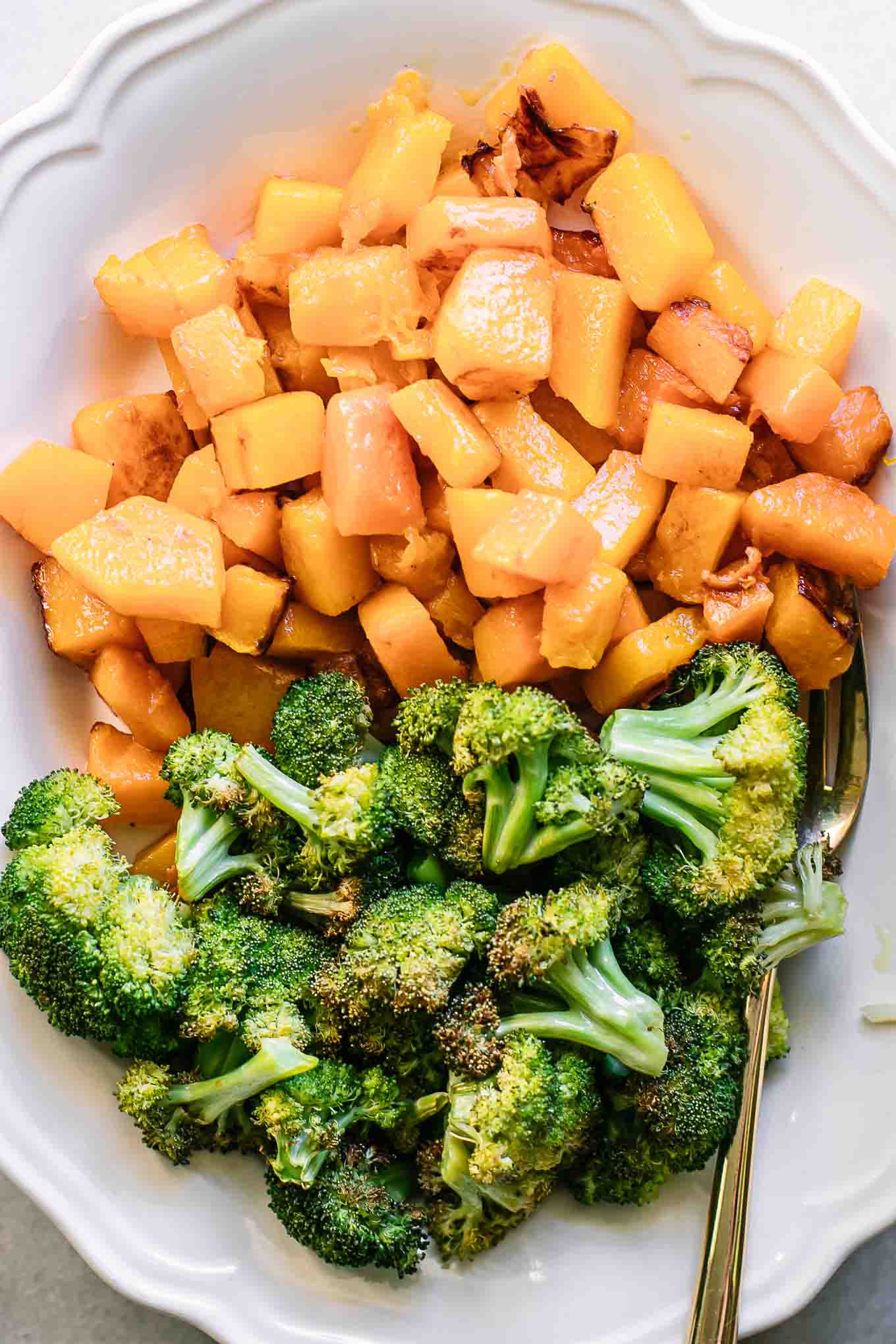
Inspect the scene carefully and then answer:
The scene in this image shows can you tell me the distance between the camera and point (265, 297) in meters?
2.29

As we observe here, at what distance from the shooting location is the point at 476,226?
6.82ft

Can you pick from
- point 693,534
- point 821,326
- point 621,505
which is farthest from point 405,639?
point 821,326

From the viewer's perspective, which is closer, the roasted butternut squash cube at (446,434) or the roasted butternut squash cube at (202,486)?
the roasted butternut squash cube at (446,434)

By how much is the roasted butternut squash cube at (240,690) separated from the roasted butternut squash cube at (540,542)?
552mm

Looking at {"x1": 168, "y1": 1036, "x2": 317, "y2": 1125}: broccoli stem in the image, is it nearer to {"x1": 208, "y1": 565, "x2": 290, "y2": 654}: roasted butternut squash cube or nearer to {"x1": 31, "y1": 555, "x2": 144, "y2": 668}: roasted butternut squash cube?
{"x1": 208, "y1": 565, "x2": 290, "y2": 654}: roasted butternut squash cube

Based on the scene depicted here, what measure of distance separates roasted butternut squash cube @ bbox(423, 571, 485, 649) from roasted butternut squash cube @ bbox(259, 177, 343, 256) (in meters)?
0.77

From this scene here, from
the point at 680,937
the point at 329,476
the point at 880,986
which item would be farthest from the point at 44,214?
Result: the point at 880,986

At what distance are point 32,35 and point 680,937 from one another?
98.8 inches

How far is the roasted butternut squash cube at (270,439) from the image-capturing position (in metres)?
2.15

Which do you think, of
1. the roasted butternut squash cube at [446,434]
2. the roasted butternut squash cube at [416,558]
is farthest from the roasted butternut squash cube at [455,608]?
the roasted butternut squash cube at [446,434]

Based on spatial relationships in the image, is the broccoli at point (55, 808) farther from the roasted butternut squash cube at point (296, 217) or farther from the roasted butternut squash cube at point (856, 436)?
the roasted butternut squash cube at point (856, 436)

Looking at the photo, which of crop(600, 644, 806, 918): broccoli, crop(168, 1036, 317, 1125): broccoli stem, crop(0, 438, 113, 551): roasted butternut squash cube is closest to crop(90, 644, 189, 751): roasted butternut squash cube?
crop(0, 438, 113, 551): roasted butternut squash cube

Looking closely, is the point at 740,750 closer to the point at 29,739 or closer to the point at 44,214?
the point at 29,739

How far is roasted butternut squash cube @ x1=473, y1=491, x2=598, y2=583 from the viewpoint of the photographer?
6.49ft
